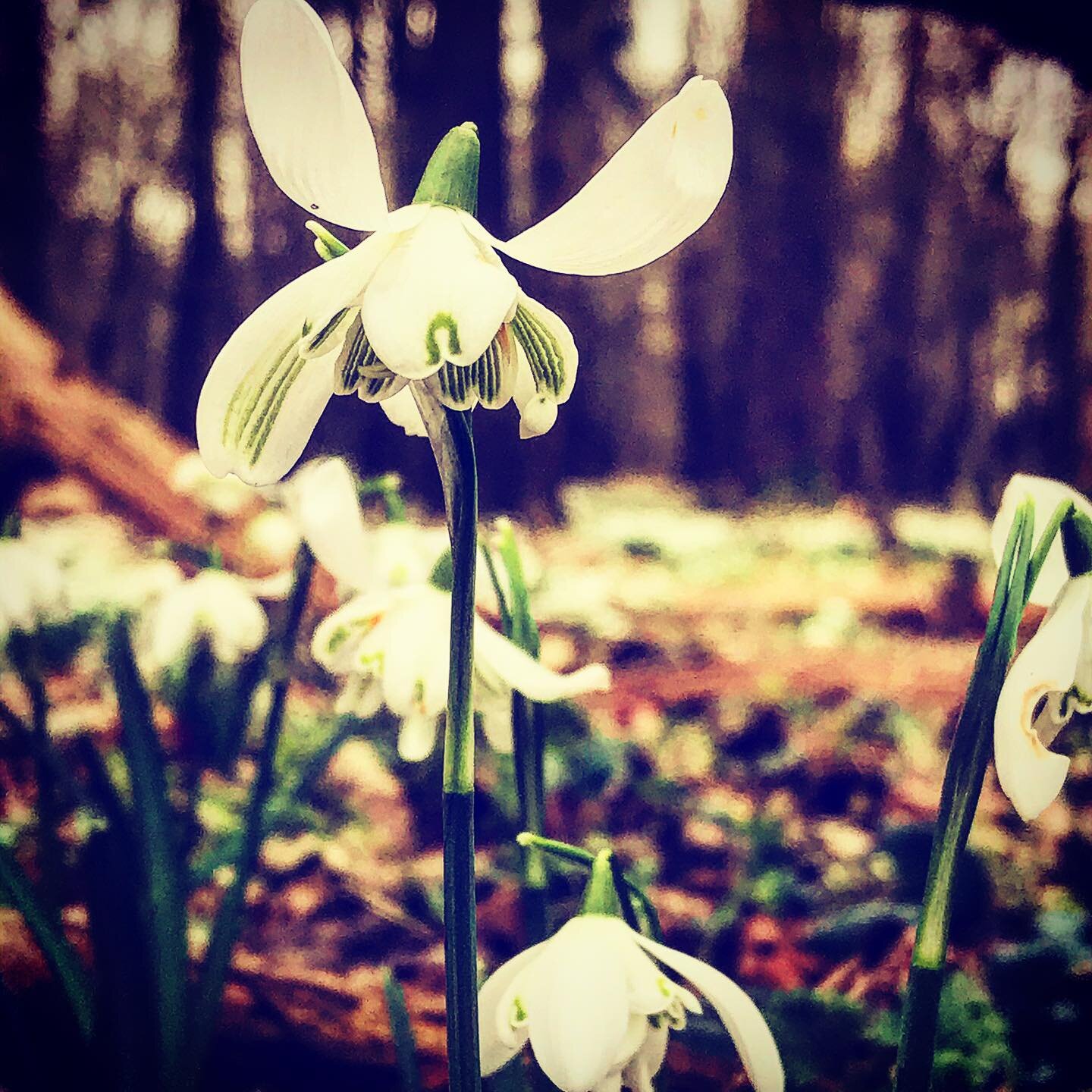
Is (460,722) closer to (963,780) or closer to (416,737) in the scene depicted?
(416,737)

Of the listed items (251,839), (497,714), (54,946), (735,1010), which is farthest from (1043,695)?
(54,946)

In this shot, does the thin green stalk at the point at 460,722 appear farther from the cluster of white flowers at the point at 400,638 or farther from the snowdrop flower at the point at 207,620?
the snowdrop flower at the point at 207,620

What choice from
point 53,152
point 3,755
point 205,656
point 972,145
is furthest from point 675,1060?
point 53,152

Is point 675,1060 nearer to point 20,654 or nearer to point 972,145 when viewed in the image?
point 20,654

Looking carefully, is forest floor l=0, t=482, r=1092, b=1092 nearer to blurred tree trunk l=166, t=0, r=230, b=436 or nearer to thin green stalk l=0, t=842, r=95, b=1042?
thin green stalk l=0, t=842, r=95, b=1042

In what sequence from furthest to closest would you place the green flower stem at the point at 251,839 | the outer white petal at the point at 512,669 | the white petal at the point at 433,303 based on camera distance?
the green flower stem at the point at 251,839, the outer white petal at the point at 512,669, the white petal at the point at 433,303

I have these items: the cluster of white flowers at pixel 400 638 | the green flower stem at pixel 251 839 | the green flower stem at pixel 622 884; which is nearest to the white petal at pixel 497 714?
the cluster of white flowers at pixel 400 638
